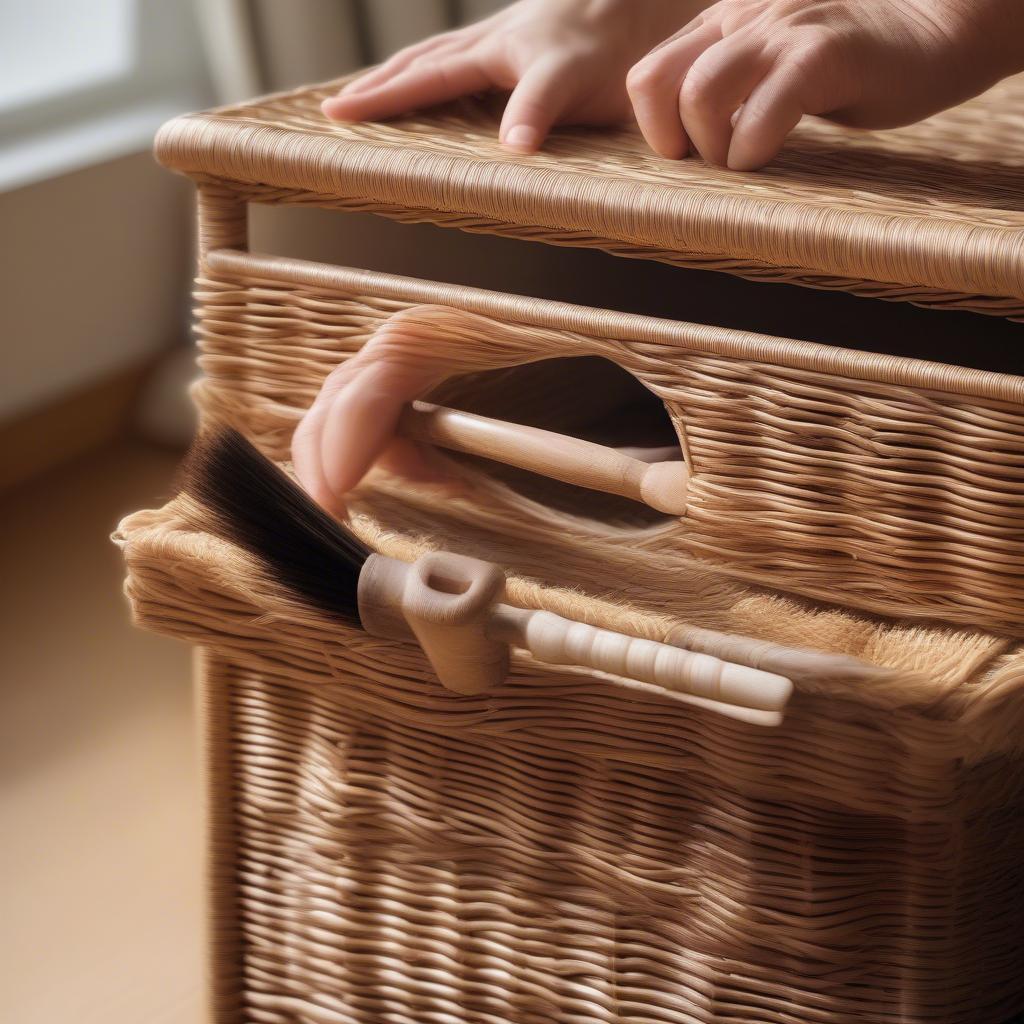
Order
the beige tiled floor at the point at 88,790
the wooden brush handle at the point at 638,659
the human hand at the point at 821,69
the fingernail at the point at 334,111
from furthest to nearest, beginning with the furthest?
the beige tiled floor at the point at 88,790 → the fingernail at the point at 334,111 → the human hand at the point at 821,69 → the wooden brush handle at the point at 638,659

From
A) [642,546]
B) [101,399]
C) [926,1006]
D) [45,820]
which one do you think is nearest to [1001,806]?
[926,1006]

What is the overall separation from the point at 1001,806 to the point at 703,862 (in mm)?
133

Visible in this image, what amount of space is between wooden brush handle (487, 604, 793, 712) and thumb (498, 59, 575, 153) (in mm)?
245

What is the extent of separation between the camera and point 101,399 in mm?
1494

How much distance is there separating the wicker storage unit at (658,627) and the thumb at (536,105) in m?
0.01

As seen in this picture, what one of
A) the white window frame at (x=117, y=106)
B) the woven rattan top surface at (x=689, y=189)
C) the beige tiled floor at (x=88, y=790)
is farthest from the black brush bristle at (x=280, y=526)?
the white window frame at (x=117, y=106)

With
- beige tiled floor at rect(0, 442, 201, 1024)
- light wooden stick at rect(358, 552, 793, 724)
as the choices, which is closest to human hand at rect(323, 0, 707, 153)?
light wooden stick at rect(358, 552, 793, 724)

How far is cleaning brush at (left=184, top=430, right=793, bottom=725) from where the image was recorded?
19.6 inches

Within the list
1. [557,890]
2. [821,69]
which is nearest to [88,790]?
[557,890]

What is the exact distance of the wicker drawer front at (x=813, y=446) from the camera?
0.54 meters

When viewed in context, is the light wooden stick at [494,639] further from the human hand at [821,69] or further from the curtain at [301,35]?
the curtain at [301,35]

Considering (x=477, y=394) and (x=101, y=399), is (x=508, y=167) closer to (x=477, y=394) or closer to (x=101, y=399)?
(x=477, y=394)

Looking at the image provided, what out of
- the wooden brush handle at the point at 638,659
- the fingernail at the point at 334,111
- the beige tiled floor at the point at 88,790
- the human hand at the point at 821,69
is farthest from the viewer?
the beige tiled floor at the point at 88,790

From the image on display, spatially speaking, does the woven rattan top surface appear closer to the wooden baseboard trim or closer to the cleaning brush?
the cleaning brush
